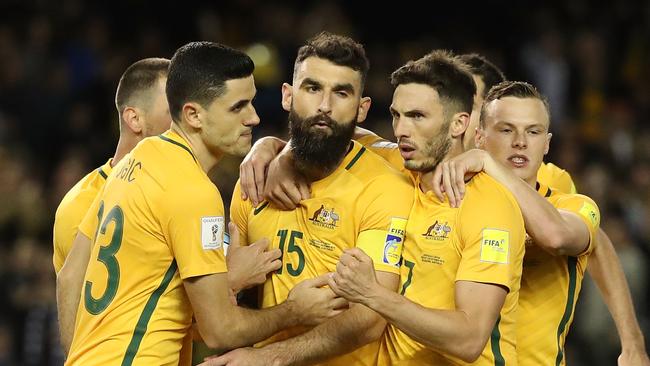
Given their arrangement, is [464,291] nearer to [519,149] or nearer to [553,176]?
[519,149]

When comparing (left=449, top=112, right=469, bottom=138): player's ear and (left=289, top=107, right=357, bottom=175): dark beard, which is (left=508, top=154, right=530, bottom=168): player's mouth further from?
(left=289, top=107, right=357, bottom=175): dark beard

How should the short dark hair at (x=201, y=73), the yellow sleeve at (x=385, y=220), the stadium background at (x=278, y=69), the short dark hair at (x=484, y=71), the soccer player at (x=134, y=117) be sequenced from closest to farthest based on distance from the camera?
the short dark hair at (x=201, y=73), the yellow sleeve at (x=385, y=220), the soccer player at (x=134, y=117), the short dark hair at (x=484, y=71), the stadium background at (x=278, y=69)

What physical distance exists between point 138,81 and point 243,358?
1.79 m

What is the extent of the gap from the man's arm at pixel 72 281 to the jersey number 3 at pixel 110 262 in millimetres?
452

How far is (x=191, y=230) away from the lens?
4434 mm

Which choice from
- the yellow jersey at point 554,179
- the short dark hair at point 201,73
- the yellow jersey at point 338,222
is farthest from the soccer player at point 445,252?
the yellow jersey at point 554,179

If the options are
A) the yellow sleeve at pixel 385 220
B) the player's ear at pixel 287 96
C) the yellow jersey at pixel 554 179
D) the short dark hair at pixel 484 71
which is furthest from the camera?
the short dark hair at pixel 484 71

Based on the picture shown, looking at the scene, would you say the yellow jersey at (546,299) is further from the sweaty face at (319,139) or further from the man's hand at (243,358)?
the man's hand at (243,358)

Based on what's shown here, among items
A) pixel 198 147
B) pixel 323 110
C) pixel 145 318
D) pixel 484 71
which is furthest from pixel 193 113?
pixel 484 71

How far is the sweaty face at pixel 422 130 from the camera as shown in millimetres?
4961

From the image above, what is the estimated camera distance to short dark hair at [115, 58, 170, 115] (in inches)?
226

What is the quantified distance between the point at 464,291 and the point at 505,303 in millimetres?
319

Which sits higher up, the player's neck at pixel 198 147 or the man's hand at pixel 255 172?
the player's neck at pixel 198 147

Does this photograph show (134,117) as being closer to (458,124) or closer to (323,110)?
(323,110)
